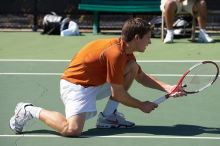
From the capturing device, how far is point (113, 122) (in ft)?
18.5

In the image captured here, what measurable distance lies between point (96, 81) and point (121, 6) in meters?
6.95

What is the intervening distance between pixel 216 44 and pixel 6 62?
11.9 ft

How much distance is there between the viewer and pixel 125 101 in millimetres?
5281

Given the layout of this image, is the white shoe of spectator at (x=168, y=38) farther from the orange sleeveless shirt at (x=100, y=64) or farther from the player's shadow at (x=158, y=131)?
the orange sleeveless shirt at (x=100, y=64)

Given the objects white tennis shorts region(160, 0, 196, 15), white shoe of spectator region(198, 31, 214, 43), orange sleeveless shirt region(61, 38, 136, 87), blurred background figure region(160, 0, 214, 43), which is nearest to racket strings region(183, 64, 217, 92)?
orange sleeveless shirt region(61, 38, 136, 87)

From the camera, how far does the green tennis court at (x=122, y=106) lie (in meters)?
5.30

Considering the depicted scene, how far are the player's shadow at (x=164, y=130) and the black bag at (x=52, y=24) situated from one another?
263 inches

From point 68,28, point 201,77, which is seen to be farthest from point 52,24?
point 201,77

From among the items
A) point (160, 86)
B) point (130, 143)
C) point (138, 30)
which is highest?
point (138, 30)

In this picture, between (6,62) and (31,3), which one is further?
(31,3)

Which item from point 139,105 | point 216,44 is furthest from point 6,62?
point 139,105

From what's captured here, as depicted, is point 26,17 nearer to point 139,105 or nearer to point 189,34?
point 189,34

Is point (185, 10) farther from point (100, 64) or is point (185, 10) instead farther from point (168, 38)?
point (100, 64)

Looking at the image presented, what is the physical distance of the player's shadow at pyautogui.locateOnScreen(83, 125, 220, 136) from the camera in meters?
5.50
